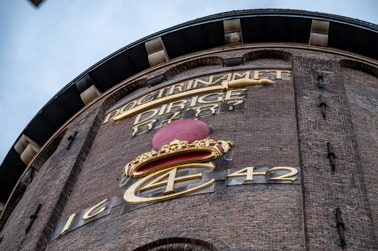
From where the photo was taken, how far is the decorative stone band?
14719 mm

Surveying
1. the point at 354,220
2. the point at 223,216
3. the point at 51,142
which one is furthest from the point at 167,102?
the point at 354,220

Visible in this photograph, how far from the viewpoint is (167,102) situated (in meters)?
18.5

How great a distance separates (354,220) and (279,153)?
9.28ft

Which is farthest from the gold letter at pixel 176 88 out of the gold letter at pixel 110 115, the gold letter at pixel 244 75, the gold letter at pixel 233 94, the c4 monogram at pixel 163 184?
→ the c4 monogram at pixel 163 184

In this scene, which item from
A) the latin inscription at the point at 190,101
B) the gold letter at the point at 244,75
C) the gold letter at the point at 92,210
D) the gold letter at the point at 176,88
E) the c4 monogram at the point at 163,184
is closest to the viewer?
the c4 monogram at the point at 163,184

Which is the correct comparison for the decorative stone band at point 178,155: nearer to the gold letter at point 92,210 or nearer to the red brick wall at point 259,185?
the red brick wall at point 259,185

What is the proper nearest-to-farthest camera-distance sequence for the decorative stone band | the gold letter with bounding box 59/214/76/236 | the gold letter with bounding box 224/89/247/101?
the gold letter with bounding box 59/214/76/236
the decorative stone band
the gold letter with bounding box 224/89/247/101

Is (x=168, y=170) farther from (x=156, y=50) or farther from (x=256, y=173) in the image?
(x=156, y=50)

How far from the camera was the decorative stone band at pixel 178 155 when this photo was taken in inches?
579

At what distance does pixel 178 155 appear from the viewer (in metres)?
15.1

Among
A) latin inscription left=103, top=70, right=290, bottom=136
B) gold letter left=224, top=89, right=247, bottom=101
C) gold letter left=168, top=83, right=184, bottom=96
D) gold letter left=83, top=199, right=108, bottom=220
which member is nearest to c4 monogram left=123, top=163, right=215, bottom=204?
gold letter left=83, top=199, right=108, bottom=220

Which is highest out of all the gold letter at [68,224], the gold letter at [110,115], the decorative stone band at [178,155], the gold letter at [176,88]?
the gold letter at [176,88]

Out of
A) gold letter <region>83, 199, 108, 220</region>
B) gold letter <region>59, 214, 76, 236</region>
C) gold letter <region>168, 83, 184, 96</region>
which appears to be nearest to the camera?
gold letter <region>83, 199, 108, 220</region>

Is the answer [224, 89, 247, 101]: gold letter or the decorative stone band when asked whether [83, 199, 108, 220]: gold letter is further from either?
[224, 89, 247, 101]: gold letter
